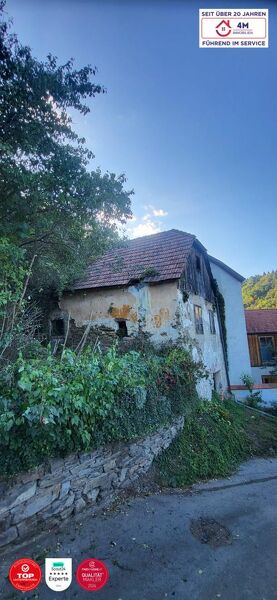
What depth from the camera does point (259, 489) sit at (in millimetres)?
5496

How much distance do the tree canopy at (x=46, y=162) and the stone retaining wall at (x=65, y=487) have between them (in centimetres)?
364

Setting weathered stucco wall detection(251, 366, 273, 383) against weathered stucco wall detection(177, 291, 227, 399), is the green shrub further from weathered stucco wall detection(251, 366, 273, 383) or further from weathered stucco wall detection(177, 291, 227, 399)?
weathered stucco wall detection(251, 366, 273, 383)

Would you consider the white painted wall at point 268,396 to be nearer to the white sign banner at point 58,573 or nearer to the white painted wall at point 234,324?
the white painted wall at point 234,324

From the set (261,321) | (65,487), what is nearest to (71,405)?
(65,487)

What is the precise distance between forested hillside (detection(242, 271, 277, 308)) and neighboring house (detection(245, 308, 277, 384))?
42.8ft

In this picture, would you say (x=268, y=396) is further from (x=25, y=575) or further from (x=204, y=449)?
(x=25, y=575)

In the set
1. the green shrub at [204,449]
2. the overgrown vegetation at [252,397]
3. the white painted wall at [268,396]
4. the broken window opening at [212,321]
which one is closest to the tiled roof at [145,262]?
the broken window opening at [212,321]

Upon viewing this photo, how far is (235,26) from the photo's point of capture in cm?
227

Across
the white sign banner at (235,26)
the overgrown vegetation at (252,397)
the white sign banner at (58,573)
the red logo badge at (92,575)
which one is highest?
the white sign banner at (235,26)

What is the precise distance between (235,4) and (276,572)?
5545 mm

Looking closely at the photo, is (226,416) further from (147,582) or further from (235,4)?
→ (235,4)

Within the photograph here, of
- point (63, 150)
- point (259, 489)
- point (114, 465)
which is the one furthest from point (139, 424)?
point (63, 150)

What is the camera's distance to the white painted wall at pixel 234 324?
13992 millimetres

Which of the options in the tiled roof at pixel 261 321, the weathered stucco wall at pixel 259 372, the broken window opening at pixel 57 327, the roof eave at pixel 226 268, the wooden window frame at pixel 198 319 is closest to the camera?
the wooden window frame at pixel 198 319
